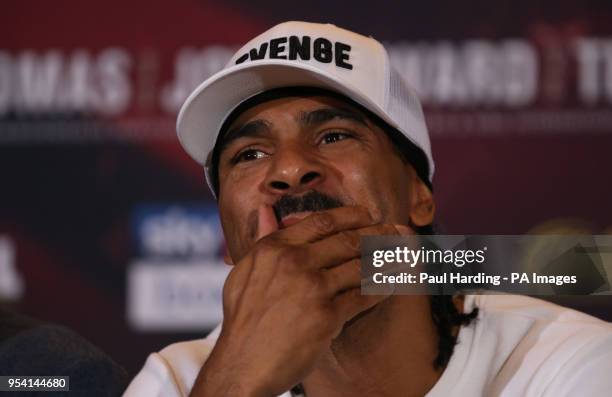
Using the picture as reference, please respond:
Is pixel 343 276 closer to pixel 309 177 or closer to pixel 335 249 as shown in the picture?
pixel 335 249

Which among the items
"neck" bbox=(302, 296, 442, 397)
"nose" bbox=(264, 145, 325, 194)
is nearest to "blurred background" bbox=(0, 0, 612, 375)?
"neck" bbox=(302, 296, 442, 397)

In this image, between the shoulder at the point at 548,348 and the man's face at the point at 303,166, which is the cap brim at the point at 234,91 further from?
the shoulder at the point at 548,348

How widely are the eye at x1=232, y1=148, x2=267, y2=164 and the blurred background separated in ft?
4.06

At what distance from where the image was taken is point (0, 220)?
275cm

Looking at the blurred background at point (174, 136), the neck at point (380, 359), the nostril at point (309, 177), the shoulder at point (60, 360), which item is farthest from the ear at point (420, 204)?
the blurred background at point (174, 136)

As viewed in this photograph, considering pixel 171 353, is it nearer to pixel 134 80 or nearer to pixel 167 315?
pixel 167 315

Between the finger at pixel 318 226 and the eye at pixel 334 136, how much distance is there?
14 centimetres

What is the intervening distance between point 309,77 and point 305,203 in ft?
0.64

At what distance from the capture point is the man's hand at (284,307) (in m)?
1.16

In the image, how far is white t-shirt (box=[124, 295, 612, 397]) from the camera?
123 centimetres

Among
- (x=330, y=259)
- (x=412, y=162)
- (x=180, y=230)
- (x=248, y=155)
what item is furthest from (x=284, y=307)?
(x=180, y=230)

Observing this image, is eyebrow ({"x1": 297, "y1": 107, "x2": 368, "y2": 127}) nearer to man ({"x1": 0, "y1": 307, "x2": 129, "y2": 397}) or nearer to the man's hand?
the man's hand

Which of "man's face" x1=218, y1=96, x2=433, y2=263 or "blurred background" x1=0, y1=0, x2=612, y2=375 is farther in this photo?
"blurred background" x1=0, y1=0, x2=612, y2=375

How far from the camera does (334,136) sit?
4.45ft
